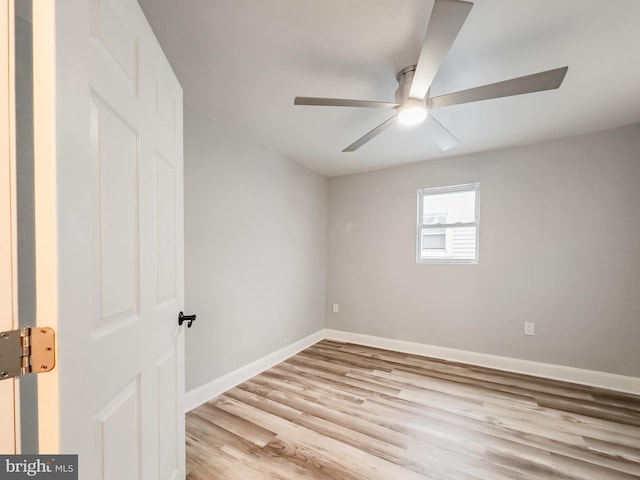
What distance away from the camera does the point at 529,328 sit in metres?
2.80

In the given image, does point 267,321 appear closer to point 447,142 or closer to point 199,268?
point 199,268

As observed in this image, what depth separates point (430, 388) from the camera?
2492 mm

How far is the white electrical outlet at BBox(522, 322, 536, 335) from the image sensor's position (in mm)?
2779

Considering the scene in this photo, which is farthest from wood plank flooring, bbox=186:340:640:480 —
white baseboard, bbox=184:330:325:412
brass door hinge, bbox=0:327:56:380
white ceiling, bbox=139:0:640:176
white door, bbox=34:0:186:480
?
white ceiling, bbox=139:0:640:176

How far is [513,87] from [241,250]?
2.34 metres

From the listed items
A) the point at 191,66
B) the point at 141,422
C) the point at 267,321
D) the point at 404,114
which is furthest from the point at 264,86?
the point at 267,321

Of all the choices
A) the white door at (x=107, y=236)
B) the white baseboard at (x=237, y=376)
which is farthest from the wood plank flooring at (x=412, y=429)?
the white door at (x=107, y=236)

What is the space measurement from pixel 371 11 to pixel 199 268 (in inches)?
81.3

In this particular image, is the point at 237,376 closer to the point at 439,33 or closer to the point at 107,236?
the point at 107,236

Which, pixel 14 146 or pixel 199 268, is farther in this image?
pixel 199 268

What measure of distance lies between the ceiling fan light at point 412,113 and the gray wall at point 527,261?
1.80 meters

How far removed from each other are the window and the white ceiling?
88 centimetres

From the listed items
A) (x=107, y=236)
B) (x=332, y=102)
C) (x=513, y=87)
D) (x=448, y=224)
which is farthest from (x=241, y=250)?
(x=448, y=224)

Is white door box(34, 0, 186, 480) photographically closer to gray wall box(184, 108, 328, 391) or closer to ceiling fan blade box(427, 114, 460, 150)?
gray wall box(184, 108, 328, 391)
